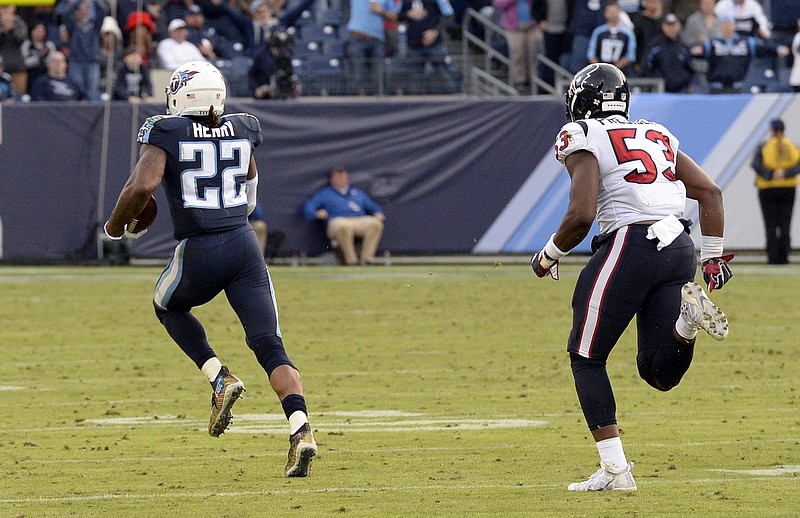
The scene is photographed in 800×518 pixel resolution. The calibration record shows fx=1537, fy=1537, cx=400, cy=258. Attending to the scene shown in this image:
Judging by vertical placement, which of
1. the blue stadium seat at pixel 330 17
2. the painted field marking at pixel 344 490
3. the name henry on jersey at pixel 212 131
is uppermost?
the name henry on jersey at pixel 212 131

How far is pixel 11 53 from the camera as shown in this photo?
19875 mm

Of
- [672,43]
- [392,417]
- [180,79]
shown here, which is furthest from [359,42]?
[180,79]

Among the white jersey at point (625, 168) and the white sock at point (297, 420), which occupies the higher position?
the white jersey at point (625, 168)

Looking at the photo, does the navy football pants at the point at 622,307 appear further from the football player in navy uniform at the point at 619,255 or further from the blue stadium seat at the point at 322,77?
the blue stadium seat at the point at 322,77

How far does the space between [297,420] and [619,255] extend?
4.73 ft

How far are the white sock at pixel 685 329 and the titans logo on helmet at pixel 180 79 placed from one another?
7.64ft

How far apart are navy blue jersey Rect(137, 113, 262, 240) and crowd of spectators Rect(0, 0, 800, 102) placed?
12.7m

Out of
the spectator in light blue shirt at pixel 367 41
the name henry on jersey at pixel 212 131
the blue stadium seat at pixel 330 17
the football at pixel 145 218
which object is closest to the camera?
the name henry on jersey at pixel 212 131

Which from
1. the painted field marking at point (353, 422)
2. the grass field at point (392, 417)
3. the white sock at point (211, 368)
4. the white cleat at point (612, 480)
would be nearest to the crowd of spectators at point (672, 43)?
the grass field at point (392, 417)

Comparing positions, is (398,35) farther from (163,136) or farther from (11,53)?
(163,136)

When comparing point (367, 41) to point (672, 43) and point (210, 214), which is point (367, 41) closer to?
point (672, 43)

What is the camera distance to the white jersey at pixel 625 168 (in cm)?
571

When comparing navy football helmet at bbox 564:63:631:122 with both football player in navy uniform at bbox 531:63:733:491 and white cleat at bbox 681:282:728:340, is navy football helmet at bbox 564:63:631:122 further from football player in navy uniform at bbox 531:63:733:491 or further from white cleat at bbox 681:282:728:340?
white cleat at bbox 681:282:728:340

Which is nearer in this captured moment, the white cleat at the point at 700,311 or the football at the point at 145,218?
the white cleat at the point at 700,311
